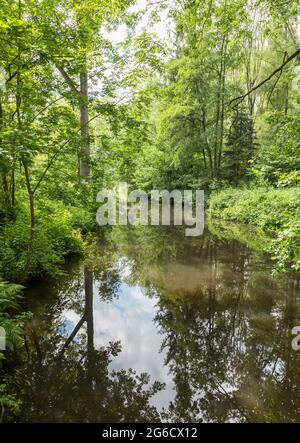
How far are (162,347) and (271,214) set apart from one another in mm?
2563

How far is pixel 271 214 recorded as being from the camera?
453 centimetres

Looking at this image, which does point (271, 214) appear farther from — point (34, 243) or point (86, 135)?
point (34, 243)

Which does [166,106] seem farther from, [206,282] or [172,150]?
[206,282]

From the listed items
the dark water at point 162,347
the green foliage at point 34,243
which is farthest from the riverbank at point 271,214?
the green foliage at point 34,243

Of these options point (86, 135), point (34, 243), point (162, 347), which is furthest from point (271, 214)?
point (34, 243)

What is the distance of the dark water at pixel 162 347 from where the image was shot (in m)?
3.05

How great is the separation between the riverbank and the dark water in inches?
43.4

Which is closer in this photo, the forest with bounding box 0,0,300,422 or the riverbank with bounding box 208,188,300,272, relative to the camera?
the forest with bounding box 0,0,300,422

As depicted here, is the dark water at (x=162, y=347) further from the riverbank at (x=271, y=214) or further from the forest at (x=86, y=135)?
the riverbank at (x=271, y=214)

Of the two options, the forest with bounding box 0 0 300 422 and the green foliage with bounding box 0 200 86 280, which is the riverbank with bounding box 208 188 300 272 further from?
the green foliage with bounding box 0 200 86 280

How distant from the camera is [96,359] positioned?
3.86 meters

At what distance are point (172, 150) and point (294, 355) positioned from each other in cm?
2041

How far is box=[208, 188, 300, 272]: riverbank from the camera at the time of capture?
406 centimetres

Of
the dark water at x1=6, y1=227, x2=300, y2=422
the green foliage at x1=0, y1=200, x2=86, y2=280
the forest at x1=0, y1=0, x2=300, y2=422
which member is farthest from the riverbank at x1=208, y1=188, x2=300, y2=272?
the green foliage at x1=0, y1=200, x2=86, y2=280
